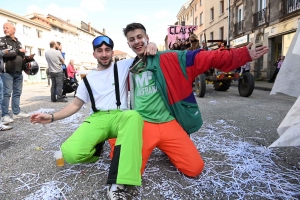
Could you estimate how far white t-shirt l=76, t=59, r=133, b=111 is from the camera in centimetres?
220

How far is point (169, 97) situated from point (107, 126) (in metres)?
0.65

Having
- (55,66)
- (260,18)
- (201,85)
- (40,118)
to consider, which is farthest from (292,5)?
(40,118)

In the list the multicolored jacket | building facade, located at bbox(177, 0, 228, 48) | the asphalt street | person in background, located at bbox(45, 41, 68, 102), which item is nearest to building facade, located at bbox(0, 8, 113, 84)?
building facade, located at bbox(177, 0, 228, 48)

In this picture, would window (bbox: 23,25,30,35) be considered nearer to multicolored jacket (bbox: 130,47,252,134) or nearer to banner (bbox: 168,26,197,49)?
banner (bbox: 168,26,197,49)

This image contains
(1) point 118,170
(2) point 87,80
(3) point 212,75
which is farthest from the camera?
(3) point 212,75

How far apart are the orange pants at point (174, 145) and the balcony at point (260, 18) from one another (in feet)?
51.1

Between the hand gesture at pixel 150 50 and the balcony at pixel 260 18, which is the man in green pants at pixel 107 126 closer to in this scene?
the hand gesture at pixel 150 50

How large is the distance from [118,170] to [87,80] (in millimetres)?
1104

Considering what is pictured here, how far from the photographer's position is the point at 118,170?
153cm

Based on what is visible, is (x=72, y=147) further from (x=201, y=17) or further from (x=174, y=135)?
(x=201, y=17)

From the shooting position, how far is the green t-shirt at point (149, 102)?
2102 mm

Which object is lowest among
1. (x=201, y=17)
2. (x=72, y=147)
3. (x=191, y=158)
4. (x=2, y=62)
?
(x=191, y=158)

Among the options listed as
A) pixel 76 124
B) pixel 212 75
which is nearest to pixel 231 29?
pixel 212 75

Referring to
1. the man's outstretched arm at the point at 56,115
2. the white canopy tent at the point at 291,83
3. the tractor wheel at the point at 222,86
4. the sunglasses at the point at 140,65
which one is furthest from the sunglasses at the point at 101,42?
the tractor wheel at the point at 222,86
